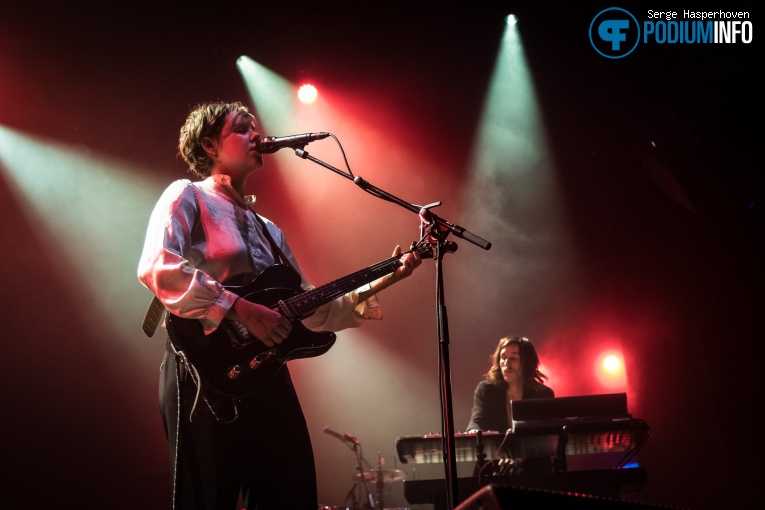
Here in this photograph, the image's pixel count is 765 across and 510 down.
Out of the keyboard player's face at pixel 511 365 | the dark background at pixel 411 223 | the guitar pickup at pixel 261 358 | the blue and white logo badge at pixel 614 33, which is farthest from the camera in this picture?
the blue and white logo badge at pixel 614 33

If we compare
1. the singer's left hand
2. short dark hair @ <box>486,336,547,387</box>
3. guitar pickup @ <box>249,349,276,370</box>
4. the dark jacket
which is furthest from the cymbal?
guitar pickup @ <box>249,349,276,370</box>

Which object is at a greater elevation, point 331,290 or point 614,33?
point 614,33

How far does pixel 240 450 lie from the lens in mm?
2234

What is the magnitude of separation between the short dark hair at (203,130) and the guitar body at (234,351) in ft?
2.84

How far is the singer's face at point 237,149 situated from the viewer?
2.92m

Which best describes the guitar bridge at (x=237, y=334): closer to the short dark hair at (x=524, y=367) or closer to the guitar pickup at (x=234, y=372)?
the guitar pickup at (x=234, y=372)

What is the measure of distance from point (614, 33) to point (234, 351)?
6461 mm

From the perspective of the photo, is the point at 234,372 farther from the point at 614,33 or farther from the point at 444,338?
the point at 614,33

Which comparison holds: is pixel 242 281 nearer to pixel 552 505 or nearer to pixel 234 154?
pixel 234 154

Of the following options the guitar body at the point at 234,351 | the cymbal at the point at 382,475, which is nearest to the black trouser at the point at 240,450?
the guitar body at the point at 234,351

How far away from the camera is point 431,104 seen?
846 cm

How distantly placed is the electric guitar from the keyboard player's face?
366 centimetres

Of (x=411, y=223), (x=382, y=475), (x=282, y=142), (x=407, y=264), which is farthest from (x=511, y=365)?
(x=282, y=142)

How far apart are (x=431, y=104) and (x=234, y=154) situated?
19.3 ft
